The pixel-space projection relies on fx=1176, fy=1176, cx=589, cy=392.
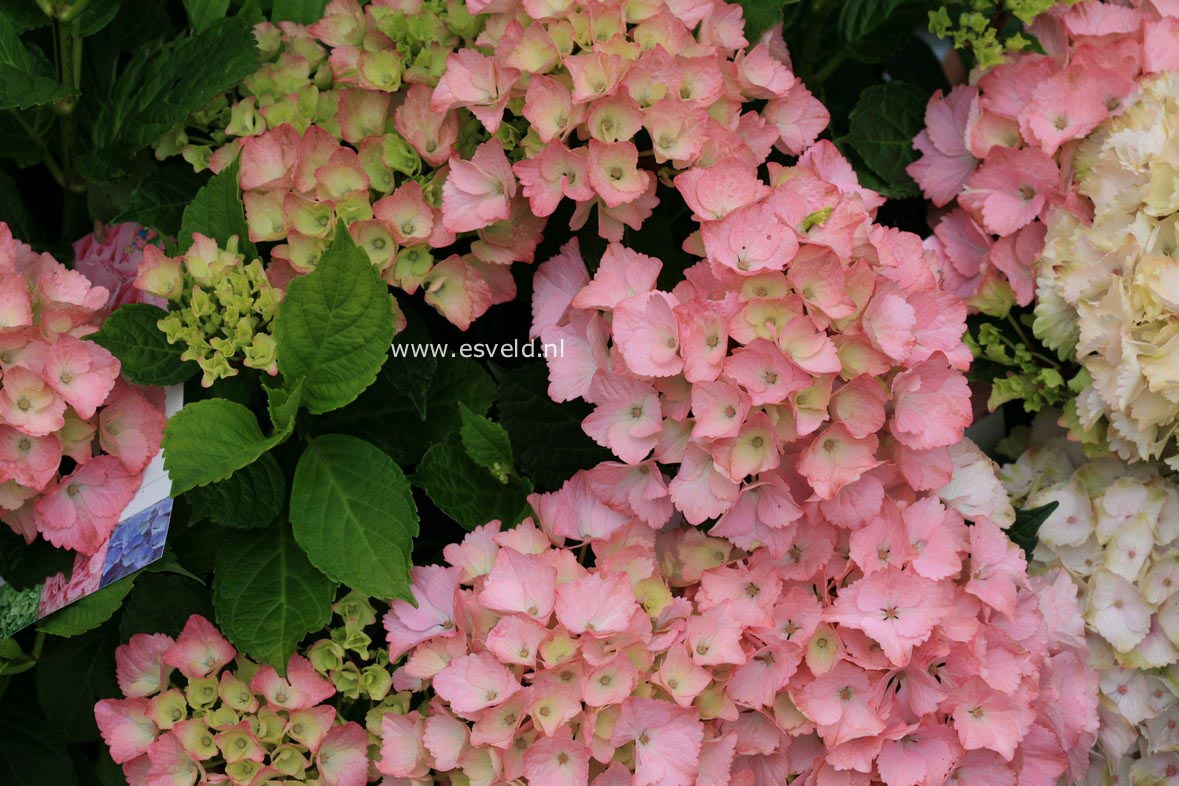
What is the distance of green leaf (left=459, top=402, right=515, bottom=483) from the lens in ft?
2.72

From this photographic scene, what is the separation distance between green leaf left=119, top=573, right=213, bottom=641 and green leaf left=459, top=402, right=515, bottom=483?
23cm

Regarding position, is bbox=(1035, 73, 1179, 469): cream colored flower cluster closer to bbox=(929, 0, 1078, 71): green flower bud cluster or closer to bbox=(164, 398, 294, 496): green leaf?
bbox=(929, 0, 1078, 71): green flower bud cluster

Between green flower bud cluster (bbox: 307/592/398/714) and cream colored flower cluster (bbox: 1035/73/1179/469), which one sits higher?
cream colored flower cluster (bbox: 1035/73/1179/469)

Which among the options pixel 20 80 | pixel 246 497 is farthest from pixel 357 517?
pixel 20 80

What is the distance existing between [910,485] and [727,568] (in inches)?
5.6

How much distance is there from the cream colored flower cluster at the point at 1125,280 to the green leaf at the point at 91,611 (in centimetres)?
70

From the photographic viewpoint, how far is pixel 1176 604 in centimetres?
94

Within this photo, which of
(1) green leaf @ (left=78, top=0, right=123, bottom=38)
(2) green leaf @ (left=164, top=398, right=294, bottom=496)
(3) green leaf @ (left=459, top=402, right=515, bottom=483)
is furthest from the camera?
(1) green leaf @ (left=78, top=0, right=123, bottom=38)

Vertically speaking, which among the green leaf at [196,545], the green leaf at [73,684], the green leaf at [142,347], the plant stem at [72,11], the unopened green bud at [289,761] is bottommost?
the green leaf at [73,684]

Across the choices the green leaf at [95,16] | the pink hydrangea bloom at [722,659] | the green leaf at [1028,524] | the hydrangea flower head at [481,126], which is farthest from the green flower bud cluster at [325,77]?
the green leaf at [1028,524]

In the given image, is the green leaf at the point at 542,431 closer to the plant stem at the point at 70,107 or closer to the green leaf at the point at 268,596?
the green leaf at the point at 268,596

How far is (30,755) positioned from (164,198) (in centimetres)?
45

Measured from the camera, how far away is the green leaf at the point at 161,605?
0.85 meters

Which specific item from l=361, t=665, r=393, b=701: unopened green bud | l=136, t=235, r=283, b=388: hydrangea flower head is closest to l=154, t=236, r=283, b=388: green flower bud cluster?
l=136, t=235, r=283, b=388: hydrangea flower head
